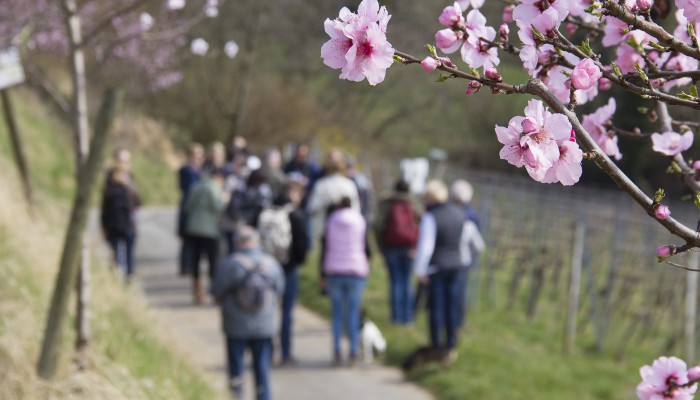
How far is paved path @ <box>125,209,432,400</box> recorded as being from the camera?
326 inches

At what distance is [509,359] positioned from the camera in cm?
959

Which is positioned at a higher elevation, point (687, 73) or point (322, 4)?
point (322, 4)

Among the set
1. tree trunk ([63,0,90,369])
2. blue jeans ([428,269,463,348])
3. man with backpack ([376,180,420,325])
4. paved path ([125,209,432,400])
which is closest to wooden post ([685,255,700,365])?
blue jeans ([428,269,463,348])

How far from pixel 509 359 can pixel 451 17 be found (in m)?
7.65

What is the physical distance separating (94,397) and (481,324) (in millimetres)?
7300

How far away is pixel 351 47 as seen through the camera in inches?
77.5

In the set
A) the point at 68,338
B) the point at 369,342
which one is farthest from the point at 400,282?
the point at 68,338

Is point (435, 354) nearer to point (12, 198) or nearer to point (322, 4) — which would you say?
point (12, 198)

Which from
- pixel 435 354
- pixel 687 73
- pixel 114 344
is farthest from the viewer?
pixel 435 354

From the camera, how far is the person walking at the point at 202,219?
434 inches

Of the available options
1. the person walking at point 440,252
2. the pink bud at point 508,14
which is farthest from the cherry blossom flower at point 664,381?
the person walking at point 440,252

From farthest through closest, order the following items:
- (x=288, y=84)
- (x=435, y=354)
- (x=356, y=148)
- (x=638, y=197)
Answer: (x=356, y=148)
(x=288, y=84)
(x=435, y=354)
(x=638, y=197)

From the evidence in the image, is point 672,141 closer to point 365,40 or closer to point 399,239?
point 365,40

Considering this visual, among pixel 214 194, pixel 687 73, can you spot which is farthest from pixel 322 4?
pixel 687 73
